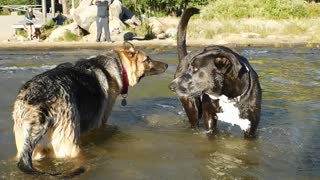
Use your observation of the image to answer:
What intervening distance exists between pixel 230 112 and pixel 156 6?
25.7 meters

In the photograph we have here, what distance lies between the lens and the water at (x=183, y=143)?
484cm

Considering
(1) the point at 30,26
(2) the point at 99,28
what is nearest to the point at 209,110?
(2) the point at 99,28

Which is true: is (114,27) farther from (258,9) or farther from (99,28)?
(258,9)

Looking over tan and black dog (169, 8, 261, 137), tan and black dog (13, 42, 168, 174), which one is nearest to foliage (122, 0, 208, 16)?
tan and black dog (13, 42, 168, 174)

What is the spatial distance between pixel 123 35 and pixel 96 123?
51.1 ft

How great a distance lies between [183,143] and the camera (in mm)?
5977

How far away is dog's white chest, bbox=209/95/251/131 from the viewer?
5746mm

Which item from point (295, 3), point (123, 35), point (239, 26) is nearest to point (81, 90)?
point (123, 35)

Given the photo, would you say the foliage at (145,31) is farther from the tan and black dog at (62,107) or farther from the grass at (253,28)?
the tan and black dog at (62,107)

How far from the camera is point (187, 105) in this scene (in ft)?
21.2

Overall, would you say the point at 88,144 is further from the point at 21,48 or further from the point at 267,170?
the point at 21,48

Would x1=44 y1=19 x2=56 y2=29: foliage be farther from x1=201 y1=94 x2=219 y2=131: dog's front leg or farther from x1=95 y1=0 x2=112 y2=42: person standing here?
x1=201 y1=94 x2=219 y2=131: dog's front leg

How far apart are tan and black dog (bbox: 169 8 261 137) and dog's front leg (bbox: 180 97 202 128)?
344 mm

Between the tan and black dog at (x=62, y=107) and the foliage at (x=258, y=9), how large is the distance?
21947 mm
